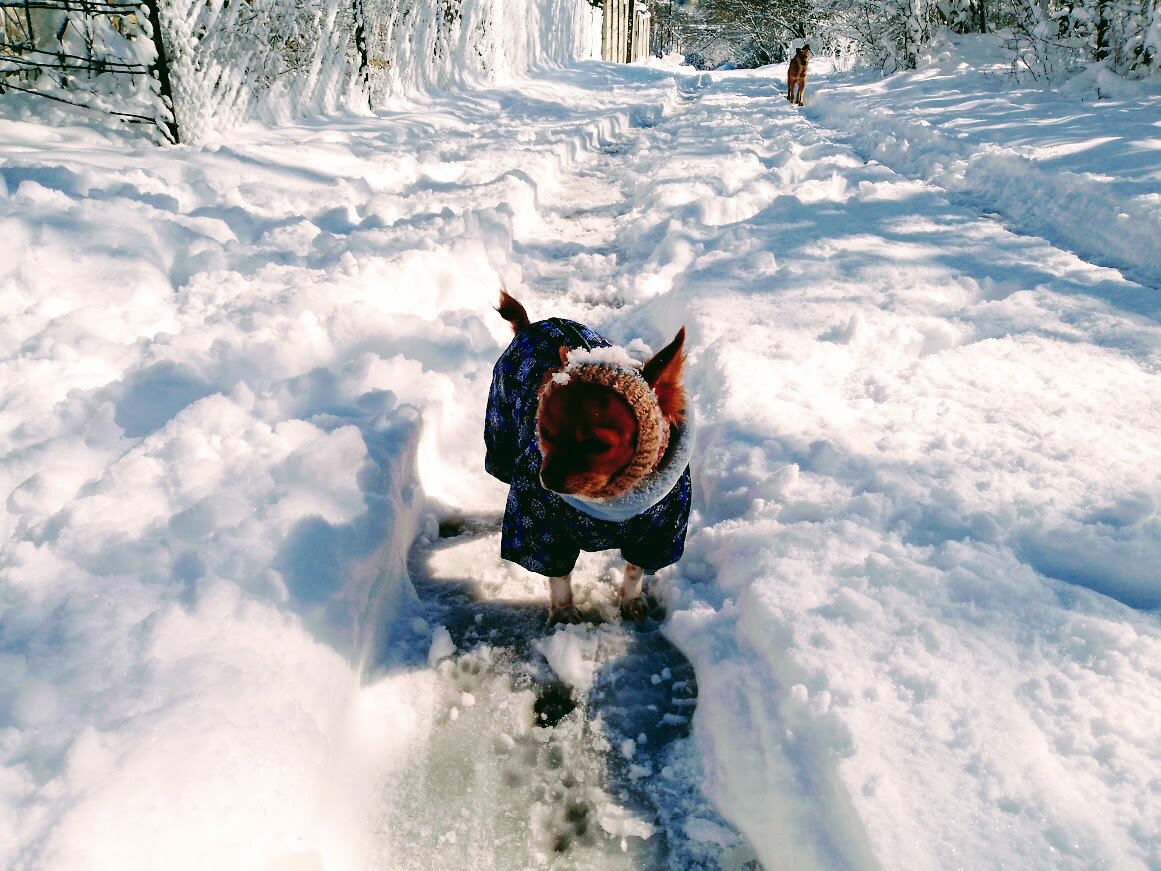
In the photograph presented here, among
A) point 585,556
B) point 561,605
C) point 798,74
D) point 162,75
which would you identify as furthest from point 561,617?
point 798,74

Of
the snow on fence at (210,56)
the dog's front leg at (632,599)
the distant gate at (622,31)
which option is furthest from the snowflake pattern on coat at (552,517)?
the distant gate at (622,31)

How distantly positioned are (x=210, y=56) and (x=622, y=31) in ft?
138

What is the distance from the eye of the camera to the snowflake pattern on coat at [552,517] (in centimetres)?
183

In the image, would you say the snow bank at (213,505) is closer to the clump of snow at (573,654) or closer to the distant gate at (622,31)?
the clump of snow at (573,654)

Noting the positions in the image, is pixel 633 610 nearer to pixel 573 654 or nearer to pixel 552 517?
pixel 573 654

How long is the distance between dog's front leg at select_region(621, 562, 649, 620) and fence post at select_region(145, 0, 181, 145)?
6.23 meters

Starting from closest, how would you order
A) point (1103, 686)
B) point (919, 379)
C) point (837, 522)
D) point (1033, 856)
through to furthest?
point (1033, 856) < point (1103, 686) < point (837, 522) < point (919, 379)

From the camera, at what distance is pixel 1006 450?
230 centimetres

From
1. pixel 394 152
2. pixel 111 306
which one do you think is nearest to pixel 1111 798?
pixel 111 306

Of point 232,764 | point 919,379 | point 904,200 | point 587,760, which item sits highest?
point 904,200

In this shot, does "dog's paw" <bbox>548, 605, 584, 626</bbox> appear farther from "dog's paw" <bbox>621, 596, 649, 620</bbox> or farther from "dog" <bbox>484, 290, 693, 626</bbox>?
"dog's paw" <bbox>621, 596, 649, 620</bbox>

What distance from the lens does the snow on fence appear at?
562 cm

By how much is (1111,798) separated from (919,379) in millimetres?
1897

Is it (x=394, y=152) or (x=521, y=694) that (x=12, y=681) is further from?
(x=394, y=152)
